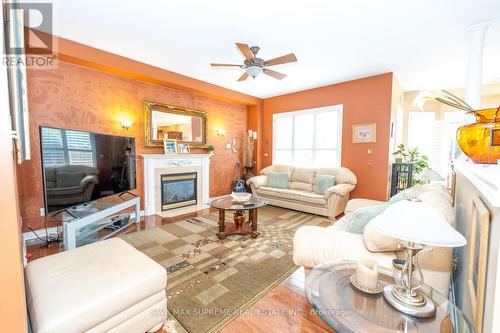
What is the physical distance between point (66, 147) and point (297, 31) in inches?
120

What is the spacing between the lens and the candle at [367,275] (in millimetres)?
1159

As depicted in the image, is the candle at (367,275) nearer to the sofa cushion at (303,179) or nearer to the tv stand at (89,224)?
the tv stand at (89,224)

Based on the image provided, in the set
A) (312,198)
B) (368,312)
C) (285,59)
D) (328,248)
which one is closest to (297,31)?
(285,59)

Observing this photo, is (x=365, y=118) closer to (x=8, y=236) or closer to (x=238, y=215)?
(x=238, y=215)

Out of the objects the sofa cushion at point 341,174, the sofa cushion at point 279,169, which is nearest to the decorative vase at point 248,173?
the sofa cushion at point 279,169

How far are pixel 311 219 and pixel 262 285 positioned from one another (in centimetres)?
223

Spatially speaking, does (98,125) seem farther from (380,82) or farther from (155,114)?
(380,82)

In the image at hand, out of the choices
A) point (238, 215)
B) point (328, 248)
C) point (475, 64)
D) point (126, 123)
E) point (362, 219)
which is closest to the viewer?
point (328, 248)

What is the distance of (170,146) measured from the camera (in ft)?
14.9

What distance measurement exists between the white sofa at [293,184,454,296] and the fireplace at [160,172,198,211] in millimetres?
3396

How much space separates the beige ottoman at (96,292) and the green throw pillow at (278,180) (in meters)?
3.71

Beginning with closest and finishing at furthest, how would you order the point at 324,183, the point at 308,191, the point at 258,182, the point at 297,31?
1. the point at 297,31
2. the point at 324,183
3. the point at 308,191
4. the point at 258,182

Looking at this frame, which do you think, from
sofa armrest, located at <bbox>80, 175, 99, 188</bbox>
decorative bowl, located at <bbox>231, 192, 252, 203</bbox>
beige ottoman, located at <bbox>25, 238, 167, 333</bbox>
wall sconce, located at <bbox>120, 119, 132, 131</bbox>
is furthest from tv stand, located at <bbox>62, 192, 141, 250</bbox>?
decorative bowl, located at <bbox>231, 192, 252, 203</bbox>

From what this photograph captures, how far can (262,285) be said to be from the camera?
209 centimetres
